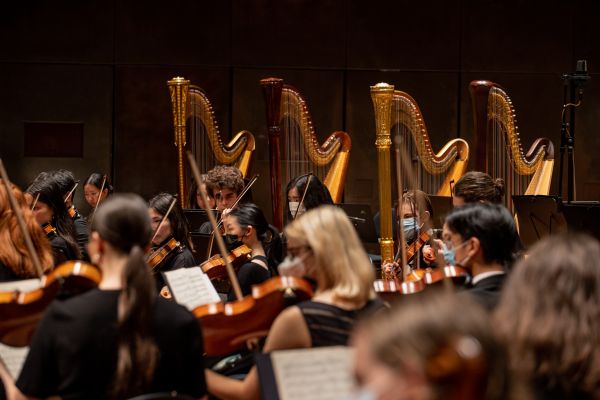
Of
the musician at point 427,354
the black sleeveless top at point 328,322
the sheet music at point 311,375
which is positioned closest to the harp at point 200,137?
the black sleeveless top at point 328,322

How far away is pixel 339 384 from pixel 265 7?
6998 mm

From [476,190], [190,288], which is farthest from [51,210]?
[476,190]

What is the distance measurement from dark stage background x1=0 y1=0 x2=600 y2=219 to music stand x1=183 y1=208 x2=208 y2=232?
3166 mm

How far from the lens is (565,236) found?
212 centimetres

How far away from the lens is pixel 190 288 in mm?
3381

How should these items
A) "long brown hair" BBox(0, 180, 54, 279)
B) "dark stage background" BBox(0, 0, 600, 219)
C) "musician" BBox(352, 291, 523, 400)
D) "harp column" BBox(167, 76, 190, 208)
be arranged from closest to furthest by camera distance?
"musician" BBox(352, 291, 523, 400)
"long brown hair" BBox(0, 180, 54, 279)
"harp column" BBox(167, 76, 190, 208)
"dark stage background" BBox(0, 0, 600, 219)

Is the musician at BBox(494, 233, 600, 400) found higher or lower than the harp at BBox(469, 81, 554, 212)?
lower

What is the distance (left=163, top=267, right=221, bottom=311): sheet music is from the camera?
10.8 ft

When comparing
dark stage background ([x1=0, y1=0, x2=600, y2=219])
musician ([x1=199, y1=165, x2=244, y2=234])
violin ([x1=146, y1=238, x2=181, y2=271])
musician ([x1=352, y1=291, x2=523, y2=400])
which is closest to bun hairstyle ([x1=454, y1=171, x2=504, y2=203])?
violin ([x1=146, y1=238, x2=181, y2=271])

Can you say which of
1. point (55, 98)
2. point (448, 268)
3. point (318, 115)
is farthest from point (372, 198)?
point (448, 268)

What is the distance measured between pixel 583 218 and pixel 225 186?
2314 mm

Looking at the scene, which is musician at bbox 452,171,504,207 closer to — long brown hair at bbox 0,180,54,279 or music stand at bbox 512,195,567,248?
music stand at bbox 512,195,567,248

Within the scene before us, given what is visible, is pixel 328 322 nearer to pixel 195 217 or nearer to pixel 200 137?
pixel 195 217

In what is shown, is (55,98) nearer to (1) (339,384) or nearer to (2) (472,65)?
(2) (472,65)
